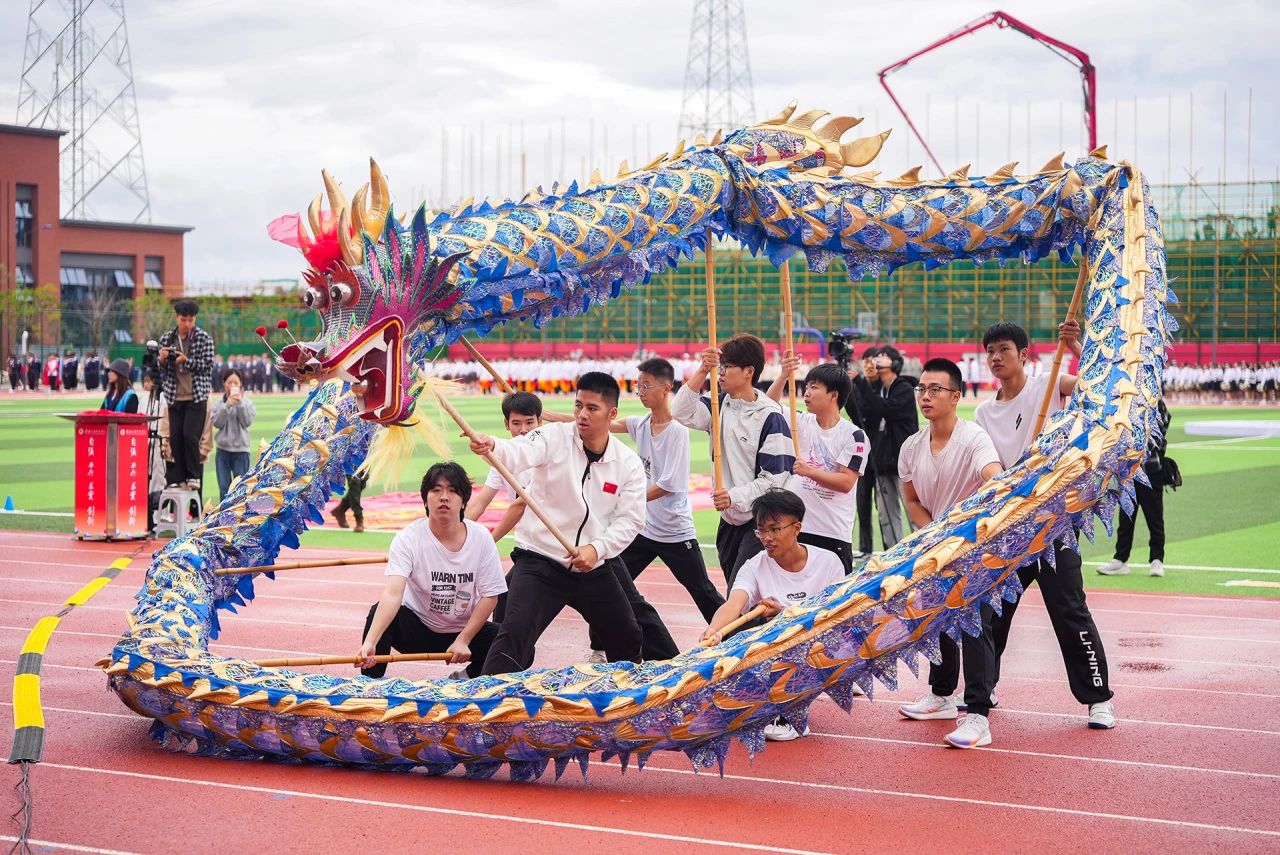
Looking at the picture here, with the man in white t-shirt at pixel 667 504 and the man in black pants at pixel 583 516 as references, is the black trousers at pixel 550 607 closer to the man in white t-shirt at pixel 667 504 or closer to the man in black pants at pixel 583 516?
the man in black pants at pixel 583 516

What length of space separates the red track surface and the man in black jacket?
11.6 ft

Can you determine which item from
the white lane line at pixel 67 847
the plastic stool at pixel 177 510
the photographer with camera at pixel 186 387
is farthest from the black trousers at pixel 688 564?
the photographer with camera at pixel 186 387

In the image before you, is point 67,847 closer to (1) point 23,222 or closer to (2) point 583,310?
(2) point 583,310

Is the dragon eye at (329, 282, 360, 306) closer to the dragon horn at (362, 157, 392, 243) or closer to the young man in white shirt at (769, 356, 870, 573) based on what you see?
the dragon horn at (362, 157, 392, 243)

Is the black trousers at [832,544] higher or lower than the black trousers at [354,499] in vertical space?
higher

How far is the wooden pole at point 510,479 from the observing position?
6180 millimetres

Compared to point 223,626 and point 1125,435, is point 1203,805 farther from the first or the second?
point 223,626

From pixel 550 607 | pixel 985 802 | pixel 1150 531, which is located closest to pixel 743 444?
pixel 550 607

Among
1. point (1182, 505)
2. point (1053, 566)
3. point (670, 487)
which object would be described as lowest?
point (1182, 505)

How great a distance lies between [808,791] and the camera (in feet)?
19.0

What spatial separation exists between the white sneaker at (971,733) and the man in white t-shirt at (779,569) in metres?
0.71

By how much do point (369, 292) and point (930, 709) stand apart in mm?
3555

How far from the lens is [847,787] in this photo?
5.83 m

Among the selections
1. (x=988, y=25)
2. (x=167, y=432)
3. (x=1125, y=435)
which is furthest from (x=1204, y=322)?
(x=1125, y=435)
